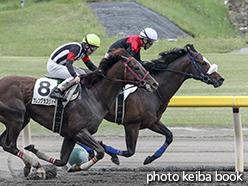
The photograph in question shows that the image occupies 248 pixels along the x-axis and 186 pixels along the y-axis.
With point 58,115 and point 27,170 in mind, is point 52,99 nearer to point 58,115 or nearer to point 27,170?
A: point 58,115

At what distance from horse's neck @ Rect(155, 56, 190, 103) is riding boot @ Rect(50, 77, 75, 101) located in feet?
5.16

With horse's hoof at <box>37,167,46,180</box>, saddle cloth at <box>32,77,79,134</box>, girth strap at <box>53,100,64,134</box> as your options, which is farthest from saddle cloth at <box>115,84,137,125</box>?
horse's hoof at <box>37,167,46,180</box>

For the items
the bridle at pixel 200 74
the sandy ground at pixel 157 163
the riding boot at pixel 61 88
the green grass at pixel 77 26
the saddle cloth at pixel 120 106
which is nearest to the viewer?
the sandy ground at pixel 157 163

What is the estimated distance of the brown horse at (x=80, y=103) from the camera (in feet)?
16.4

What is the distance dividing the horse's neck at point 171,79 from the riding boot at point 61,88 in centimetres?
157

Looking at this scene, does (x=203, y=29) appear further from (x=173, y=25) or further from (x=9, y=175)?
(x=9, y=175)

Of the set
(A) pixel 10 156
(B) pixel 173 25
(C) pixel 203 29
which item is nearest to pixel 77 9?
(B) pixel 173 25

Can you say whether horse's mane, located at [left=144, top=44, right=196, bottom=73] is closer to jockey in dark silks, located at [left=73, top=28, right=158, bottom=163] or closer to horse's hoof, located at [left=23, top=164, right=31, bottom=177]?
jockey in dark silks, located at [left=73, top=28, right=158, bottom=163]

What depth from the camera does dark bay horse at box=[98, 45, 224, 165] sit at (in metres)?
5.90

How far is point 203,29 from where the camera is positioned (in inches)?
984

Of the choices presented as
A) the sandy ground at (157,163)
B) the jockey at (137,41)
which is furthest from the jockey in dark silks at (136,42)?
the sandy ground at (157,163)

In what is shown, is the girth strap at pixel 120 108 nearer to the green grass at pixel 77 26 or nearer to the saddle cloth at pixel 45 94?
the saddle cloth at pixel 45 94

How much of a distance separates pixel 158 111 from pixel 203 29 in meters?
20.0

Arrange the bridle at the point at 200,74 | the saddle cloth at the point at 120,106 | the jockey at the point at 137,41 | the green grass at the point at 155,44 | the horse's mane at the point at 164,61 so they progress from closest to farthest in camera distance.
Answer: the saddle cloth at the point at 120,106, the jockey at the point at 137,41, the bridle at the point at 200,74, the horse's mane at the point at 164,61, the green grass at the point at 155,44
